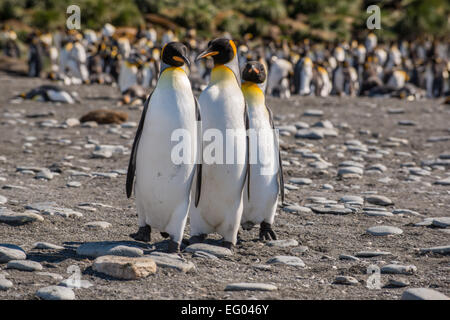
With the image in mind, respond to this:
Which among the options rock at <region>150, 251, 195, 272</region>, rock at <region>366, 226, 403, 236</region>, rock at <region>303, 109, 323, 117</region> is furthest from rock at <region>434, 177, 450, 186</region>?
rock at <region>303, 109, 323, 117</region>

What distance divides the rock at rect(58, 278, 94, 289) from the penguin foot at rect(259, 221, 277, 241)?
1.51 metres

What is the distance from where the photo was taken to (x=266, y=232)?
439 centimetres

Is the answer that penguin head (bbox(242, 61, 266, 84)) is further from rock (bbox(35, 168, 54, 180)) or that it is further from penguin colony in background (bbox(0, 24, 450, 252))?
rock (bbox(35, 168, 54, 180))

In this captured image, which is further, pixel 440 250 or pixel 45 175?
pixel 45 175

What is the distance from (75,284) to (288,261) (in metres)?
1.23

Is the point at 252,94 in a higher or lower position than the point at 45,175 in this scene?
higher

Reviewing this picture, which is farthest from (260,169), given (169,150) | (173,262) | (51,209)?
(51,209)

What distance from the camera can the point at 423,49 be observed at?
2914 cm

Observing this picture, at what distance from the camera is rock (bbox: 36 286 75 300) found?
9.55ft

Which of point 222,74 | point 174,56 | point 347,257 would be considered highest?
point 174,56

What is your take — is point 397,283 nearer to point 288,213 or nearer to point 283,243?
point 283,243

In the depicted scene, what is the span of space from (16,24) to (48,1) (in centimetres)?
283
